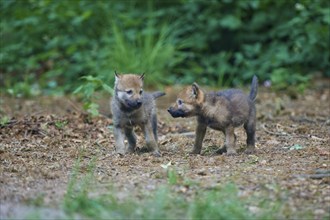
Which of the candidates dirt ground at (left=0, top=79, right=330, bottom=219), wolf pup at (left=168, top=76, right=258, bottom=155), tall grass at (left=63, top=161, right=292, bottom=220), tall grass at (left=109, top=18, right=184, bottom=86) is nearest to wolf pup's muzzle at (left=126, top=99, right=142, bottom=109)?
wolf pup at (left=168, top=76, right=258, bottom=155)

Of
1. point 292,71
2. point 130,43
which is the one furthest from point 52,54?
point 292,71

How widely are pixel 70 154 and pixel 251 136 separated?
1.99 meters

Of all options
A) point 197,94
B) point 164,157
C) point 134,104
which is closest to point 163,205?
point 164,157

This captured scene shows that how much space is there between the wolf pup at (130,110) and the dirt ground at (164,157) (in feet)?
0.67

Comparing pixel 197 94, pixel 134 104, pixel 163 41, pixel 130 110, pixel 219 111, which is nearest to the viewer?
pixel 219 111

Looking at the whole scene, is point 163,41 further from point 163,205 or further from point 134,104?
point 163,205

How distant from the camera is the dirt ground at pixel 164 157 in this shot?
245 inches

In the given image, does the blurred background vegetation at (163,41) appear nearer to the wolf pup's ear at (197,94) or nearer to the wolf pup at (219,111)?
the wolf pup at (219,111)

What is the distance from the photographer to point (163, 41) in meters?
14.9

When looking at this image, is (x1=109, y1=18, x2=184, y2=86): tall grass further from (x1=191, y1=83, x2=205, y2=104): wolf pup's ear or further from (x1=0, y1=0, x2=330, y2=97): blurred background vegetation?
(x1=191, y1=83, x2=205, y2=104): wolf pup's ear

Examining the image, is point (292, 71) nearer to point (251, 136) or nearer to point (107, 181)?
point (251, 136)

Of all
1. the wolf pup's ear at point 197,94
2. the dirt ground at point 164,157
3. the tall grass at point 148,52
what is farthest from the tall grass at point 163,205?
the tall grass at point 148,52

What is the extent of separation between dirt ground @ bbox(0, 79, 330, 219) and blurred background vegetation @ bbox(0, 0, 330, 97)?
90.5 inches

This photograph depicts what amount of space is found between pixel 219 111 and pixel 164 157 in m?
0.77
